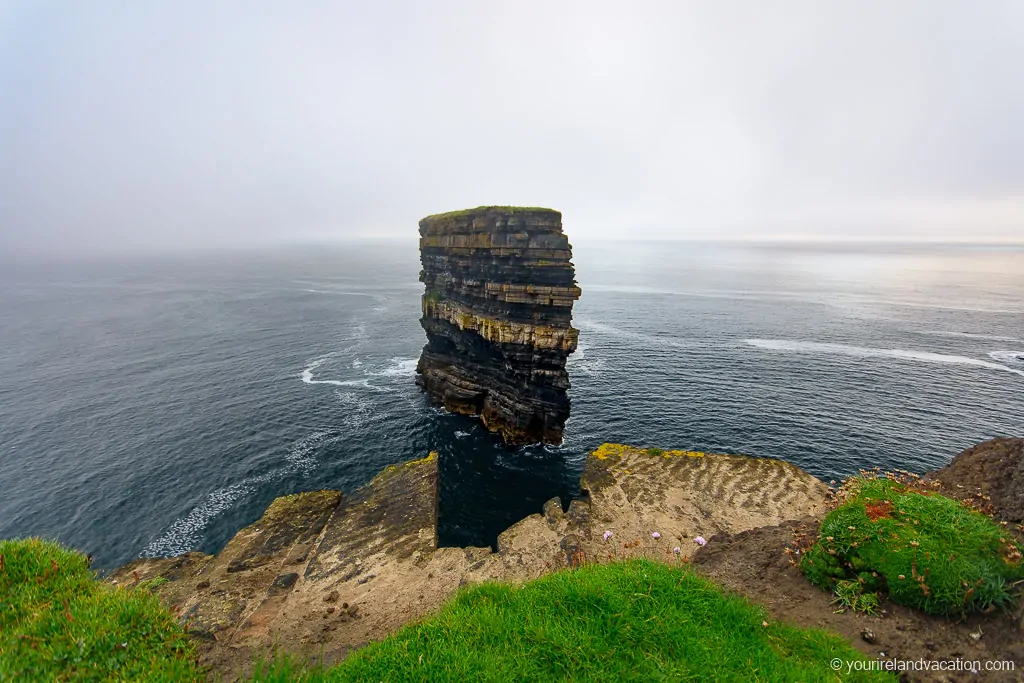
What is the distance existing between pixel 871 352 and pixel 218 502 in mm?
82591

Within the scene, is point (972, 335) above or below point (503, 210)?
below

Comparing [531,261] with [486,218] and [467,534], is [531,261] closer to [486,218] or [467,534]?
[486,218]

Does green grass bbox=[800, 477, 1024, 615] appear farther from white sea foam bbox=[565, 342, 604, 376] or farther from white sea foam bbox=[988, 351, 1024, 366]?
white sea foam bbox=[988, 351, 1024, 366]

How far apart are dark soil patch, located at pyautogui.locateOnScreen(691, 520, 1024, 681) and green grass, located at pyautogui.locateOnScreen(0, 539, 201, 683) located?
14.8 metres

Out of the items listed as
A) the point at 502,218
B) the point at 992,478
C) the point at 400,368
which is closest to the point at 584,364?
the point at 400,368

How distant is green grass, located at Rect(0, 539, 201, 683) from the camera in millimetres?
8328

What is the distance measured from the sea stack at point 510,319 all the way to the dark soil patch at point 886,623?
23834 mm

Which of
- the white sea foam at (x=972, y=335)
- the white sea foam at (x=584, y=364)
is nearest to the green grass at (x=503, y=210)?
the white sea foam at (x=584, y=364)

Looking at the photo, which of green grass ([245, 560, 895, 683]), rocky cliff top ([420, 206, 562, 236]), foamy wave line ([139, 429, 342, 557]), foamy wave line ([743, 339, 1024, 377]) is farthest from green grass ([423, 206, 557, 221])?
foamy wave line ([743, 339, 1024, 377])

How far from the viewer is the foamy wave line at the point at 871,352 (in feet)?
186

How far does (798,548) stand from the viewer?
13.8 metres

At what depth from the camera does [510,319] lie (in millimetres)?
38781

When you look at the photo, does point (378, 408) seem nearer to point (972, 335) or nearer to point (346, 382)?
point (346, 382)

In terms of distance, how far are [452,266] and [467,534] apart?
2843cm
